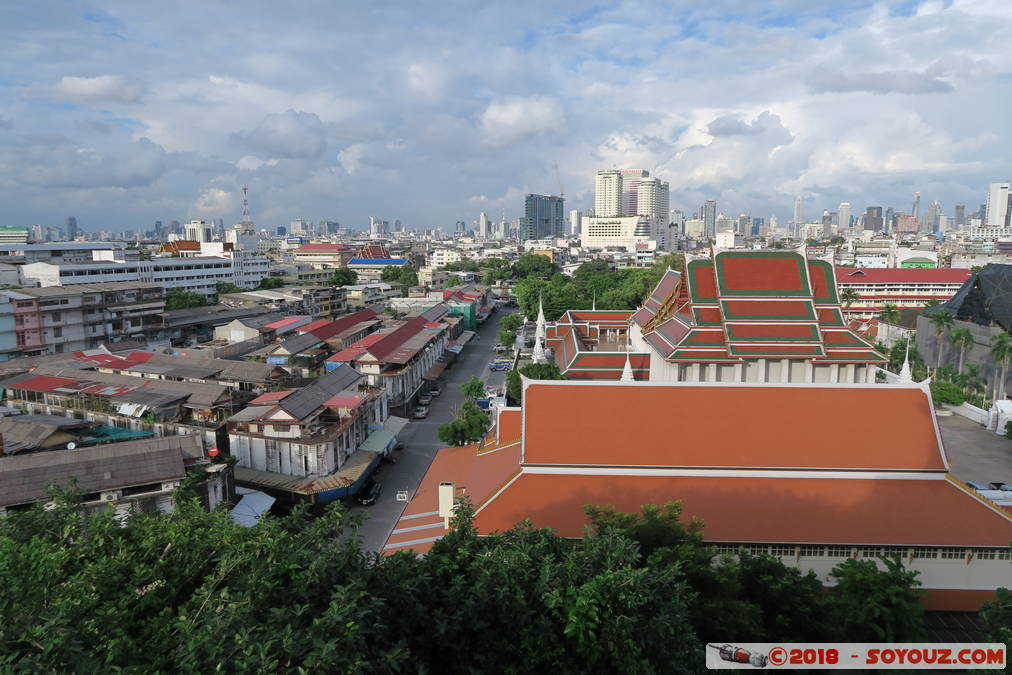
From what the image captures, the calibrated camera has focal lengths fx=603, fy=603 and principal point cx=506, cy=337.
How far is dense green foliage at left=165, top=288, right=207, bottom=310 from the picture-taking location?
189ft

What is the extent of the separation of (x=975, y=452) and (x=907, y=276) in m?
44.0

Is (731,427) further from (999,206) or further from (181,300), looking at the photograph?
(999,206)

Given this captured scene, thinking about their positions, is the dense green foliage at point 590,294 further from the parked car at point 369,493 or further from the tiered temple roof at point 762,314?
the parked car at point 369,493

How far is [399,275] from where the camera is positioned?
9688 centimetres

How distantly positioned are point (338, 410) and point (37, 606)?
18.3 m

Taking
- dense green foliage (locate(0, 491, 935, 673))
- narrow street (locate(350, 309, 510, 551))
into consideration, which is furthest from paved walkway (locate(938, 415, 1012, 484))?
narrow street (locate(350, 309, 510, 551))

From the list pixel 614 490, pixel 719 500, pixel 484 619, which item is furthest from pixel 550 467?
pixel 484 619

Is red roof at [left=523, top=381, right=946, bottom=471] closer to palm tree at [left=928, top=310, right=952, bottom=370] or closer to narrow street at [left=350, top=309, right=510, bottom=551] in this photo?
narrow street at [left=350, top=309, right=510, bottom=551]

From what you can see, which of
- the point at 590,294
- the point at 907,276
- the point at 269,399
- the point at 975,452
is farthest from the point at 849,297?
the point at 269,399

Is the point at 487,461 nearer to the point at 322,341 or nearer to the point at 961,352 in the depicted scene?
the point at 322,341

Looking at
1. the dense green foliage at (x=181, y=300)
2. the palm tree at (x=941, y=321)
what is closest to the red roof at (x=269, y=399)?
the dense green foliage at (x=181, y=300)

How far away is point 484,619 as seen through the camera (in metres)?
8.34

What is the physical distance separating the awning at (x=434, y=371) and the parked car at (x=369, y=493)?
54.8 ft

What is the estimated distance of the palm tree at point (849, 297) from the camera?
197ft
